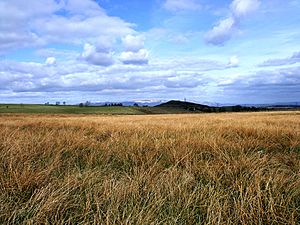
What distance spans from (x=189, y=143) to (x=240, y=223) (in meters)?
3.77

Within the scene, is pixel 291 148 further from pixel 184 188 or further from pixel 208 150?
pixel 184 188

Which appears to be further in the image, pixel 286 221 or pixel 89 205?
pixel 89 205

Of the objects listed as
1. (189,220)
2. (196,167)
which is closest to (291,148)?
(196,167)

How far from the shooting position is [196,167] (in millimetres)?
4090

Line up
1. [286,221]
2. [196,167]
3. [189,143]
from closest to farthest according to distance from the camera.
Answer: [286,221] < [196,167] < [189,143]

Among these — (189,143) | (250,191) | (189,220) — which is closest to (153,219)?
(189,220)

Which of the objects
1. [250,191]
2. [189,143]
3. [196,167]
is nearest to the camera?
[250,191]

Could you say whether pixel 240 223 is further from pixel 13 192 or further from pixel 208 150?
pixel 208 150

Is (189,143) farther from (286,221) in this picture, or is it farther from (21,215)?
(21,215)

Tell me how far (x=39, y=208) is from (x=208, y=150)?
3.84 metres

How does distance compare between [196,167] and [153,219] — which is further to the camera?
[196,167]

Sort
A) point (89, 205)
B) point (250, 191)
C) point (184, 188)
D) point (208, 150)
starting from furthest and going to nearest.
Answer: point (208, 150), point (184, 188), point (250, 191), point (89, 205)

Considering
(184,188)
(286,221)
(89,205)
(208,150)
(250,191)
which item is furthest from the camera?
(208,150)

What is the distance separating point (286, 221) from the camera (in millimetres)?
2449
